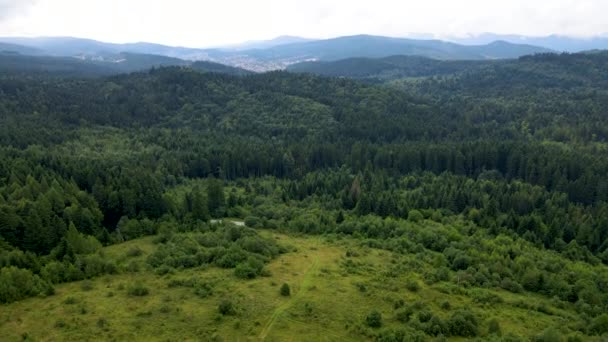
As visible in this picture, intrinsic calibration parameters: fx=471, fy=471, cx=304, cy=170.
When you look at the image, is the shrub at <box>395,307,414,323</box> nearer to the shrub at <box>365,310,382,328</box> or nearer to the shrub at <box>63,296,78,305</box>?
the shrub at <box>365,310,382,328</box>

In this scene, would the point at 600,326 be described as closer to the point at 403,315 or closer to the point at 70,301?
the point at 403,315

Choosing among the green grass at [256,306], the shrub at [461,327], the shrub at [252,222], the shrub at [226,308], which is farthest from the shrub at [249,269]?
the shrub at [461,327]

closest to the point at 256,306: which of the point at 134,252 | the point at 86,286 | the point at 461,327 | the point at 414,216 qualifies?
the point at 86,286

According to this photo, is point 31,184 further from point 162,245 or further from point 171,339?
point 171,339

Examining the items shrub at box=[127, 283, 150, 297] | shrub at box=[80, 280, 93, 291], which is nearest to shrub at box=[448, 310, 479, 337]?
shrub at box=[127, 283, 150, 297]

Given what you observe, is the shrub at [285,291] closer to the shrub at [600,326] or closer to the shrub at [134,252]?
the shrub at [134,252]

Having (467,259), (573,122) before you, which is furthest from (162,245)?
(573,122)

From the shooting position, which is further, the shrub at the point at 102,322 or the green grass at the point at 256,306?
the shrub at the point at 102,322
